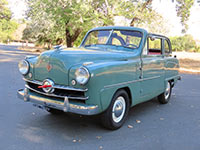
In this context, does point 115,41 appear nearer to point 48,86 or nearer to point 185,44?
point 48,86

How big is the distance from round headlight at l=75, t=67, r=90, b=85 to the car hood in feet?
0.84

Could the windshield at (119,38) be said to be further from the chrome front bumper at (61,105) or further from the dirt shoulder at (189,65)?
the dirt shoulder at (189,65)

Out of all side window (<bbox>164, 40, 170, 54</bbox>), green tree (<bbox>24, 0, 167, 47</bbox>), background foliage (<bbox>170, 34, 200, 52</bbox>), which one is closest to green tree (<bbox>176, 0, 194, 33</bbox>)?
green tree (<bbox>24, 0, 167, 47</bbox>)

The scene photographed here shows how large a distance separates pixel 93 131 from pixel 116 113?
0.54 m

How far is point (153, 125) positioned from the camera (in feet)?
14.8

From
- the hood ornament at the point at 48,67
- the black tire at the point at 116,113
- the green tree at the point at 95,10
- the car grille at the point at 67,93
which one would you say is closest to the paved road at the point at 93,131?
the black tire at the point at 116,113

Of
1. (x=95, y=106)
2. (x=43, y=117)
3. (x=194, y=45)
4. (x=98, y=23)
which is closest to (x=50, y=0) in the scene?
(x=98, y=23)

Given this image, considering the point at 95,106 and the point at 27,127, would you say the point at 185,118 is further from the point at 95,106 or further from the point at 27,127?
the point at 27,127

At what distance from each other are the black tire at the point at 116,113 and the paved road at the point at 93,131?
0.46 ft

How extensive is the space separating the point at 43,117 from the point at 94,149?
5.94 ft

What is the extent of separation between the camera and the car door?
473 cm

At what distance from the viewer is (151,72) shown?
5.03 metres

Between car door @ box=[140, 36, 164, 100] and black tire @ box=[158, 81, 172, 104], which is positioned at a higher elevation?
car door @ box=[140, 36, 164, 100]

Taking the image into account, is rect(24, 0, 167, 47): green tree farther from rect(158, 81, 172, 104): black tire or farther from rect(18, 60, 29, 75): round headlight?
rect(18, 60, 29, 75): round headlight
